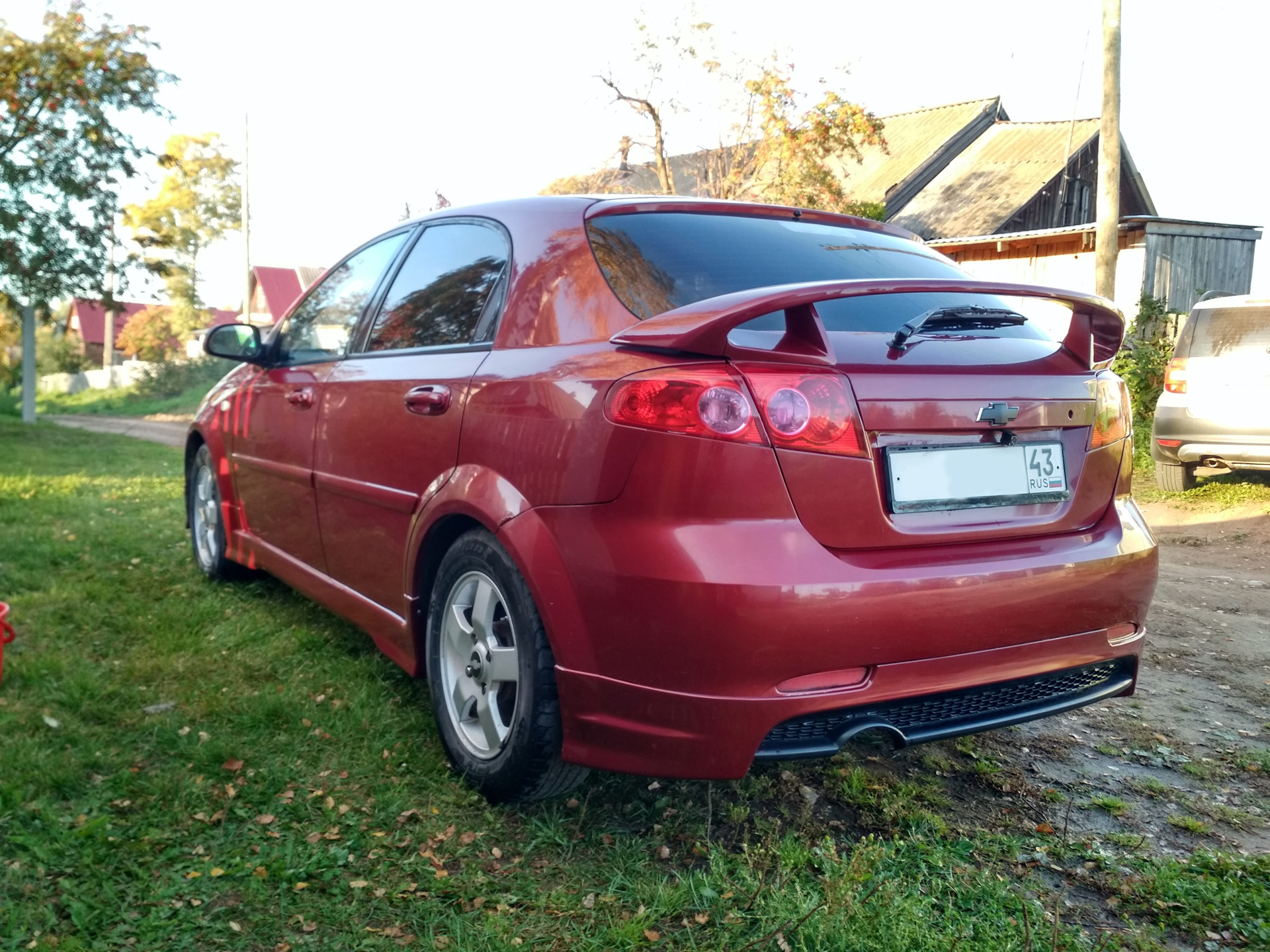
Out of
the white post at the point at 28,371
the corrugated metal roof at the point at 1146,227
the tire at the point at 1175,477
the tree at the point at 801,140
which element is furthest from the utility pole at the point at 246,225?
the tire at the point at 1175,477

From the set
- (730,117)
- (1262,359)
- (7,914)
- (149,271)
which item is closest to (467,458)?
Answer: (7,914)

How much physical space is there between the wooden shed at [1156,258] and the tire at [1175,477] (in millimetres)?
5546

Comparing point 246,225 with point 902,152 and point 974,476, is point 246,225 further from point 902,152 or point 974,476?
point 974,476

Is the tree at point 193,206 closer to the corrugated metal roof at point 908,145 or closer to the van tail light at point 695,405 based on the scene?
the corrugated metal roof at point 908,145

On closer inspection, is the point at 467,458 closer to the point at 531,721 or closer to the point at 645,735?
the point at 531,721

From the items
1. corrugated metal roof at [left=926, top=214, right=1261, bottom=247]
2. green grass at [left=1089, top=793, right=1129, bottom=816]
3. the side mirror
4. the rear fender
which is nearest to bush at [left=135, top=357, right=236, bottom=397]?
corrugated metal roof at [left=926, top=214, right=1261, bottom=247]

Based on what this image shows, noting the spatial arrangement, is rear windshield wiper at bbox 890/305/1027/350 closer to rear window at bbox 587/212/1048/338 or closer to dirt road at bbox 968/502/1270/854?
rear window at bbox 587/212/1048/338

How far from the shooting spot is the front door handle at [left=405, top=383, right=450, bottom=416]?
9.71 ft

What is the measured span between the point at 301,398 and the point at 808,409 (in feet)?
7.82

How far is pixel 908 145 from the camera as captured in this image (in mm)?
28375

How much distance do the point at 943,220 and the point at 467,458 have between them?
78.2ft

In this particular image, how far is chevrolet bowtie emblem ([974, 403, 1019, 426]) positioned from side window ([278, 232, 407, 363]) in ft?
7.17

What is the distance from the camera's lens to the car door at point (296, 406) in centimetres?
388

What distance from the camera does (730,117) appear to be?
2238 cm
